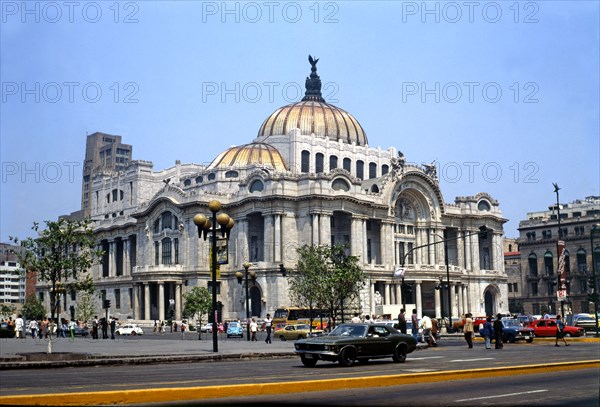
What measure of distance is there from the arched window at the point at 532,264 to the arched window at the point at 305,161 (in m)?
37.1

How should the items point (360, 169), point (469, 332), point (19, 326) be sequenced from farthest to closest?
point (360, 169) → point (19, 326) → point (469, 332)

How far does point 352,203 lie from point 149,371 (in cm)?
6879

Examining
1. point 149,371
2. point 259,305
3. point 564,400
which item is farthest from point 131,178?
point 564,400

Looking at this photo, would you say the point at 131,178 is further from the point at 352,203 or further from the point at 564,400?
the point at 564,400

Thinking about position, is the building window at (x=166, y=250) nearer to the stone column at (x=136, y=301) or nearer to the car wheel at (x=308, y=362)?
the stone column at (x=136, y=301)

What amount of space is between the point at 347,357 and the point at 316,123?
298 ft

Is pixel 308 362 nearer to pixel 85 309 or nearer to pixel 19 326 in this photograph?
pixel 19 326

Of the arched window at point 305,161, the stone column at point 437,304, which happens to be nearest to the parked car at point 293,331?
the stone column at point 437,304

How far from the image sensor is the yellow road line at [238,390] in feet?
46.8

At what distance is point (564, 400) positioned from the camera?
14.4 m

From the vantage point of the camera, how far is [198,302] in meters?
82.8

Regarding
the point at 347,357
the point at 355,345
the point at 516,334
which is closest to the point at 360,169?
the point at 516,334

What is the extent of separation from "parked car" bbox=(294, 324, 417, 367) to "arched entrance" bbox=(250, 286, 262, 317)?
62.2 m

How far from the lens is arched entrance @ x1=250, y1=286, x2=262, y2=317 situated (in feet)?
291
